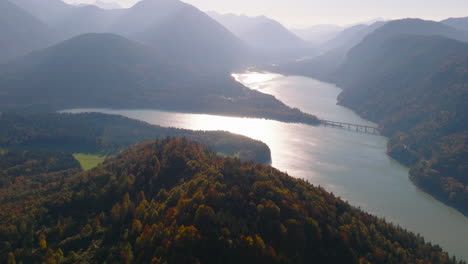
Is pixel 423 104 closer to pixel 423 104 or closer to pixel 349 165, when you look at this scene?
pixel 423 104

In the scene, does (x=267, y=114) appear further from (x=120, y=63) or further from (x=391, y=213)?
(x=120, y=63)

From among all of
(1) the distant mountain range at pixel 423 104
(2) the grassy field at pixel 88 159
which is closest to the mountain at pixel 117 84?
(1) the distant mountain range at pixel 423 104

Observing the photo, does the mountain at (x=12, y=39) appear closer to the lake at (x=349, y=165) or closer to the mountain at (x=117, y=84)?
the mountain at (x=117, y=84)

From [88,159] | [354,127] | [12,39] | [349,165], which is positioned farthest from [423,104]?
[12,39]

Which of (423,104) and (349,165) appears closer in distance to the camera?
(349,165)

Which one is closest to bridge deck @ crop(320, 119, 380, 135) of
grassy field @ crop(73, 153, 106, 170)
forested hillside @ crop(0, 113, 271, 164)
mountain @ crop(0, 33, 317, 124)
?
mountain @ crop(0, 33, 317, 124)

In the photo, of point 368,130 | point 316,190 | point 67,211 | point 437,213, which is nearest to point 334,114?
point 368,130
